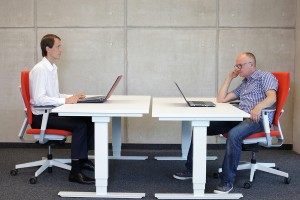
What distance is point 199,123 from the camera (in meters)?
3.58

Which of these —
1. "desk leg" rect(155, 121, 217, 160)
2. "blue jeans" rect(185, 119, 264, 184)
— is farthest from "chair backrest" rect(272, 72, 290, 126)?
"desk leg" rect(155, 121, 217, 160)

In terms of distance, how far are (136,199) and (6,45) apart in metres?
3.18

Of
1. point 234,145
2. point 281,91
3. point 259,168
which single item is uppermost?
point 281,91

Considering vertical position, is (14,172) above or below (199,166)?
below

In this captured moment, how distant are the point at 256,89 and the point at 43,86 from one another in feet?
6.83

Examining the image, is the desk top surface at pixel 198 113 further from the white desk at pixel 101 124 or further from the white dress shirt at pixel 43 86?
the white dress shirt at pixel 43 86

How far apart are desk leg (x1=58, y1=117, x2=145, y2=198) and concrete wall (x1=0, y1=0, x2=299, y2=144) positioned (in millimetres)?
2153

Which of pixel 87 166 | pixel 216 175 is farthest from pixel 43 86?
pixel 216 175

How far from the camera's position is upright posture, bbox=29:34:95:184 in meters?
4.10

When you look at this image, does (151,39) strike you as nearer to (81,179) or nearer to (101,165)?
(81,179)

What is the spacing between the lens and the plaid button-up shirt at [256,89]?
13.5ft

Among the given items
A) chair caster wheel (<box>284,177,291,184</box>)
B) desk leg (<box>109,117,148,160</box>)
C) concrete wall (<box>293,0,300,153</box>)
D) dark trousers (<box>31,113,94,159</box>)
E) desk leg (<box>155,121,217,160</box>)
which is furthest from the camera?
concrete wall (<box>293,0,300,153</box>)

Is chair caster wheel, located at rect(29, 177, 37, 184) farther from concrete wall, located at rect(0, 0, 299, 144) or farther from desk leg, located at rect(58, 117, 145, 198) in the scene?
concrete wall, located at rect(0, 0, 299, 144)

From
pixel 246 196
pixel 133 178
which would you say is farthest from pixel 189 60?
pixel 246 196
